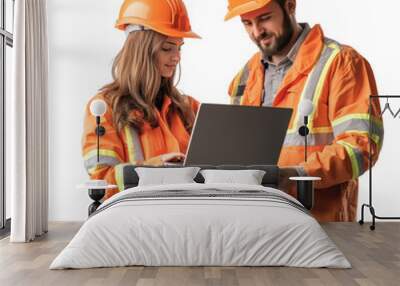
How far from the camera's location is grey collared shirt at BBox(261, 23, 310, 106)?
6.85 meters

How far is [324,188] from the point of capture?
677 cm

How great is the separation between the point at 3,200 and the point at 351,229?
134 inches

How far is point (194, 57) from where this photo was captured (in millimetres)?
7160

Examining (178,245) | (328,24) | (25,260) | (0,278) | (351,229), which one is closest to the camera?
(0,278)

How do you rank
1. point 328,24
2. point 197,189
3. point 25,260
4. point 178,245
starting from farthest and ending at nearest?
1. point 328,24
2. point 197,189
3. point 25,260
4. point 178,245

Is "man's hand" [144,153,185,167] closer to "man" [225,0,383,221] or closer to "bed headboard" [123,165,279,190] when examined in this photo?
"bed headboard" [123,165,279,190]

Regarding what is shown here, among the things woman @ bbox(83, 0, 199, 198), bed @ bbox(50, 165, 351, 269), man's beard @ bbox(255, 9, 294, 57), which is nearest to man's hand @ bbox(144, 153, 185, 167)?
woman @ bbox(83, 0, 199, 198)

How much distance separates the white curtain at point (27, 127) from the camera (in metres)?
5.79

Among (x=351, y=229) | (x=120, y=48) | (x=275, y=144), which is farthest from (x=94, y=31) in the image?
(x=351, y=229)

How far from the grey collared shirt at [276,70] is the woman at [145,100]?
0.79 meters

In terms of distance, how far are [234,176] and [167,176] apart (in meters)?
0.62

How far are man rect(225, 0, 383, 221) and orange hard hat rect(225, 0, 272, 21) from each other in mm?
11

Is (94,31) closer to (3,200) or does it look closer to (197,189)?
(3,200)

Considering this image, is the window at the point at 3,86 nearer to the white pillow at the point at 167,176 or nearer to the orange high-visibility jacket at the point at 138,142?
the orange high-visibility jacket at the point at 138,142
